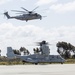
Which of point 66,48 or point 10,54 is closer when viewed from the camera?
point 10,54

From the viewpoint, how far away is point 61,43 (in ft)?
616

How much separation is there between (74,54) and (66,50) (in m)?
5.27

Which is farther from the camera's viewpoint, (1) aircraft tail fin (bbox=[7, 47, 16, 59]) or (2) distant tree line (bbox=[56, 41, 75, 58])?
(2) distant tree line (bbox=[56, 41, 75, 58])

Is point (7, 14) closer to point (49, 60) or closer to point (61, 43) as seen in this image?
point (49, 60)
